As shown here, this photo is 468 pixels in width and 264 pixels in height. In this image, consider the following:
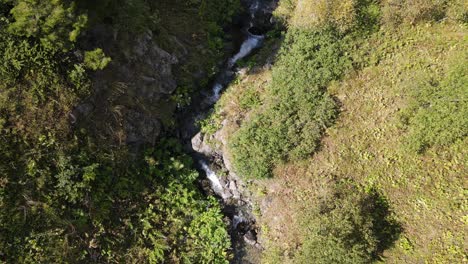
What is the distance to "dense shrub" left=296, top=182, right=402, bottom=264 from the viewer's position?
13805 mm

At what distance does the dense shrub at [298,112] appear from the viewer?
15.7 meters

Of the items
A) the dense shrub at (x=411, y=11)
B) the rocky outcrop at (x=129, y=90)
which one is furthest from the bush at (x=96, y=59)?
the dense shrub at (x=411, y=11)

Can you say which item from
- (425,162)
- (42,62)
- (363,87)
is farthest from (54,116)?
(425,162)

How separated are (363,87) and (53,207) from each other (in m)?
13.1

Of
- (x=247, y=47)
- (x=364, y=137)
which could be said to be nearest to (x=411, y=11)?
(x=364, y=137)

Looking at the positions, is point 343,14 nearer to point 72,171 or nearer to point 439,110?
point 439,110

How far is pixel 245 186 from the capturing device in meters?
16.7

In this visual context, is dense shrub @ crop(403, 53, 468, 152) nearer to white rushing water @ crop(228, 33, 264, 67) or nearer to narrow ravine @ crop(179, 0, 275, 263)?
white rushing water @ crop(228, 33, 264, 67)

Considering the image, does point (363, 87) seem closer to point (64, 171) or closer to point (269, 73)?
point (269, 73)

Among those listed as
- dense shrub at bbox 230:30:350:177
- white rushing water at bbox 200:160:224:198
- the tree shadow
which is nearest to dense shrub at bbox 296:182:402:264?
the tree shadow

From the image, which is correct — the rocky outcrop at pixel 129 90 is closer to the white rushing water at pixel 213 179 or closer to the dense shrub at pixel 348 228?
the white rushing water at pixel 213 179

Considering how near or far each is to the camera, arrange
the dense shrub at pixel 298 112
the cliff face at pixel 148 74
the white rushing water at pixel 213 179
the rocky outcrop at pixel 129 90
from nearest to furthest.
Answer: the rocky outcrop at pixel 129 90
the cliff face at pixel 148 74
the dense shrub at pixel 298 112
the white rushing water at pixel 213 179

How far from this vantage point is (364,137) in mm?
15531

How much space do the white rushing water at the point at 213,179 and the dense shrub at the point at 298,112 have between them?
1462 mm
